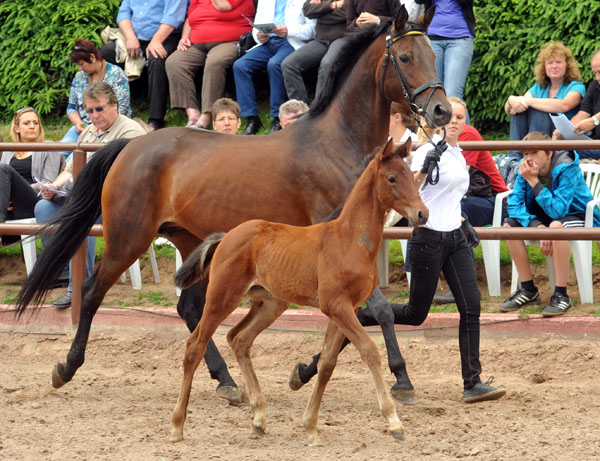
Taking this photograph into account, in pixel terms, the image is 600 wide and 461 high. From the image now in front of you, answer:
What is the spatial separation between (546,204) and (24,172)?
181 inches

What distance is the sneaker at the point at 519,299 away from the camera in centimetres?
696

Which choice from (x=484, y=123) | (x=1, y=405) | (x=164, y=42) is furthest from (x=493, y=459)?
(x=164, y=42)

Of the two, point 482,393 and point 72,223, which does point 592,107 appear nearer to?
point 482,393

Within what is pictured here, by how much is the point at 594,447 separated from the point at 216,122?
4238 mm

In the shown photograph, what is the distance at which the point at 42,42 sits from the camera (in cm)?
1041

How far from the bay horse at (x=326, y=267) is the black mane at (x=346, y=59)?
1089mm

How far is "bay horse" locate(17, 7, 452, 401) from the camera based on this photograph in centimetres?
534

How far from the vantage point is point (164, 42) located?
9.87 m

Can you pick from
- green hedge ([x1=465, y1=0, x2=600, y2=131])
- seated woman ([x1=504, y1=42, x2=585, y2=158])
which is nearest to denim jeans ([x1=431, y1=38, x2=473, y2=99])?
seated woman ([x1=504, y1=42, x2=585, y2=158])

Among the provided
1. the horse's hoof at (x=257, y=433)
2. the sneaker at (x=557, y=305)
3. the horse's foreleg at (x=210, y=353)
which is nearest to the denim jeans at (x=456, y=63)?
the sneaker at (x=557, y=305)

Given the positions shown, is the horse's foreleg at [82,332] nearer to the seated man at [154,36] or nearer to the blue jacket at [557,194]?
the blue jacket at [557,194]

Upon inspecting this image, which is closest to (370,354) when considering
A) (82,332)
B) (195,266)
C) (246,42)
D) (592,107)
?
(195,266)

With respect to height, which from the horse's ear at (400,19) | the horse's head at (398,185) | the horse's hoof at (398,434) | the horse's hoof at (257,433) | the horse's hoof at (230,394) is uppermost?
the horse's ear at (400,19)

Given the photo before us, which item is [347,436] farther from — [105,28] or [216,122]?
[105,28]
